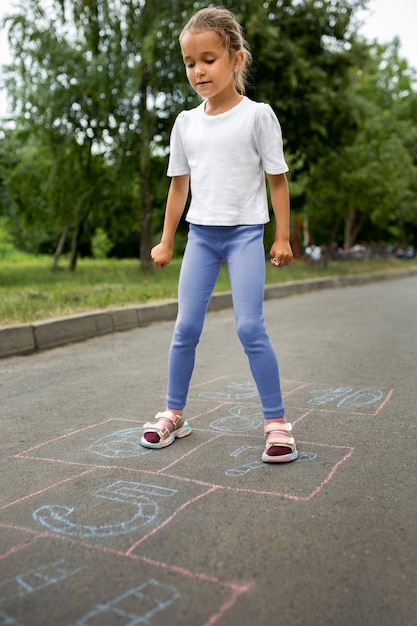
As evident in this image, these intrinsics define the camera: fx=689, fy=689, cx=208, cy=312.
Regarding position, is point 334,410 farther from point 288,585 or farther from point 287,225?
point 288,585

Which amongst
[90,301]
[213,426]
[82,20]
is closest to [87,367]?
[213,426]

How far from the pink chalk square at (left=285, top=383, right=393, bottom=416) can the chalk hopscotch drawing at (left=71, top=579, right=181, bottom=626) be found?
2.29m

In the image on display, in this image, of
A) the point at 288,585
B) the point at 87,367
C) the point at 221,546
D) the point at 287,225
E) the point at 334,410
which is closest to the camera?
the point at 288,585

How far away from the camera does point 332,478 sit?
2906 millimetres

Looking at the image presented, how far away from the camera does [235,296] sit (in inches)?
130

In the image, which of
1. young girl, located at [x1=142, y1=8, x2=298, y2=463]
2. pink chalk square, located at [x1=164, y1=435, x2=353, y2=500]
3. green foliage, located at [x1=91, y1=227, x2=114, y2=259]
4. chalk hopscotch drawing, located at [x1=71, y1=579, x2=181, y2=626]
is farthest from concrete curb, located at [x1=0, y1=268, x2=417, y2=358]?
green foliage, located at [x1=91, y1=227, x2=114, y2=259]

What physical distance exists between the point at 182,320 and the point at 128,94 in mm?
13394

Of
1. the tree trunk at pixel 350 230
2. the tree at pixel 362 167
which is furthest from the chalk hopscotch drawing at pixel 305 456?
the tree trunk at pixel 350 230

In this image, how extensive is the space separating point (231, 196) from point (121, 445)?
4.42ft

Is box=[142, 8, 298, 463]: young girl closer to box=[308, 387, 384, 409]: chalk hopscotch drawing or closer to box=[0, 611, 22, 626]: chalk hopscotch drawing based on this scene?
box=[308, 387, 384, 409]: chalk hopscotch drawing

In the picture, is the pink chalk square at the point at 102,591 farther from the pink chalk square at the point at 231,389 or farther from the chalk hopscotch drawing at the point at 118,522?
the pink chalk square at the point at 231,389

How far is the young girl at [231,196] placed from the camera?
10.6ft

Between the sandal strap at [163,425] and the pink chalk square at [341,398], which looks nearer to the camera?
the sandal strap at [163,425]

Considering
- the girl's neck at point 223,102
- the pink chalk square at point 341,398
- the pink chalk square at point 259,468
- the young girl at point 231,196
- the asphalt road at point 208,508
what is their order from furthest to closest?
the pink chalk square at point 341,398 < the girl's neck at point 223,102 < the young girl at point 231,196 < the pink chalk square at point 259,468 < the asphalt road at point 208,508
